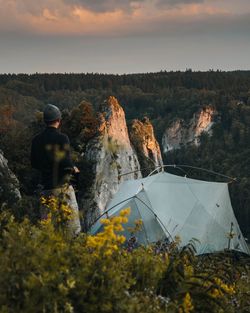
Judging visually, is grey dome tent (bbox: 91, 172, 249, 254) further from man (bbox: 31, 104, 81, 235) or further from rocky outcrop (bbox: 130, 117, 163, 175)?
rocky outcrop (bbox: 130, 117, 163, 175)

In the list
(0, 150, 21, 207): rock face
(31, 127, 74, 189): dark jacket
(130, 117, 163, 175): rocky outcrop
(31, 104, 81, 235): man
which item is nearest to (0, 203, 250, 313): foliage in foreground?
(31, 104, 81, 235): man

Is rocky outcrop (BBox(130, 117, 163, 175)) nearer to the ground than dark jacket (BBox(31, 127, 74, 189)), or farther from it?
nearer to the ground

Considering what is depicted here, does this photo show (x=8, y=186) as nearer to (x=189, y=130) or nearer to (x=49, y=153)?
(x=49, y=153)

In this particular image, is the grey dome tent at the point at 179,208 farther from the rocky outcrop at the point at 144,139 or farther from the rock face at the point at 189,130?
the rock face at the point at 189,130

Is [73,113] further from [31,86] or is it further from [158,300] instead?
[31,86]

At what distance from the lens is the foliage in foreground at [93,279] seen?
2947 mm

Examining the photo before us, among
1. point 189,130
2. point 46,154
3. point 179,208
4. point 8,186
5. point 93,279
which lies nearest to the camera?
point 93,279

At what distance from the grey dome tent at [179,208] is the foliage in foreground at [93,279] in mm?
10892

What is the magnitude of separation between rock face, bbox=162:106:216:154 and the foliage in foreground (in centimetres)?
13836

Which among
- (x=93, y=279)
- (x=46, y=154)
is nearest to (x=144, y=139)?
(x=46, y=154)

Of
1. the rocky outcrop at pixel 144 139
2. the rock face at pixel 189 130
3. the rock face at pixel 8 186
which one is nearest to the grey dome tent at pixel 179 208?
the rock face at pixel 8 186

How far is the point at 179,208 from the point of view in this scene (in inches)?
663

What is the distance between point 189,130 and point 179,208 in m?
132

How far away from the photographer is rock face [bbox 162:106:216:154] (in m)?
145
